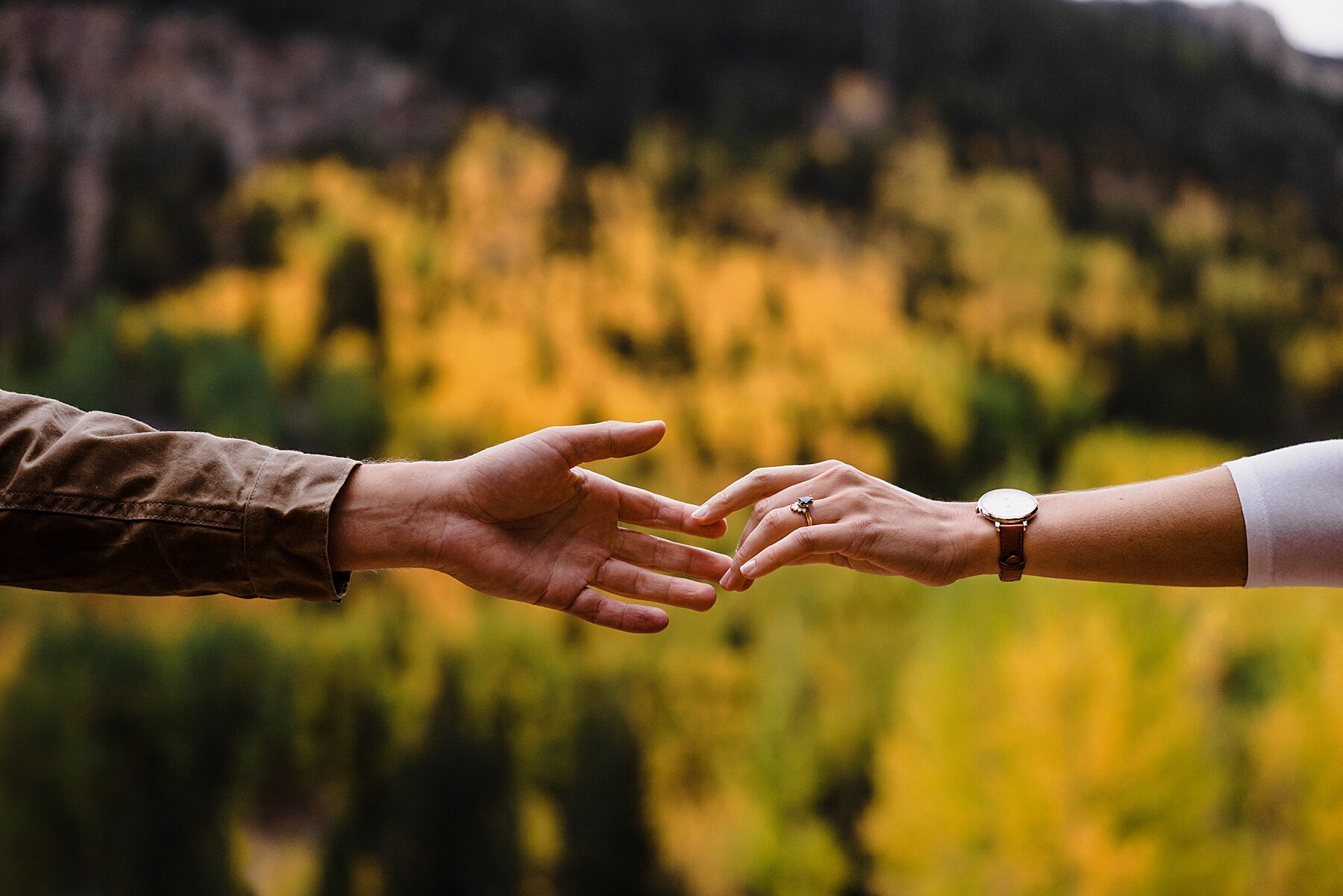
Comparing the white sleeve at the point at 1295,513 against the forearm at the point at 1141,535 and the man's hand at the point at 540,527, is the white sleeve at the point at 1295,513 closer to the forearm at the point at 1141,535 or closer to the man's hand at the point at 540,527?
the forearm at the point at 1141,535

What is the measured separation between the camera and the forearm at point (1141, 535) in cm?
190

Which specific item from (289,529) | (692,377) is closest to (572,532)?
(289,529)

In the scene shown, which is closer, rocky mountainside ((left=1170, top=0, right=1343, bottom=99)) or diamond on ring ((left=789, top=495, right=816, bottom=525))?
diamond on ring ((left=789, top=495, right=816, bottom=525))

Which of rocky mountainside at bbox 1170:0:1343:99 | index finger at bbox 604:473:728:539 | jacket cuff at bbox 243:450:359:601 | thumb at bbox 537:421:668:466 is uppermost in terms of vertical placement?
rocky mountainside at bbox 1170:0:1343:99

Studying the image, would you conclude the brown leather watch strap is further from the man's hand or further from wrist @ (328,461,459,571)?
wrist @ (328,461,459,571)

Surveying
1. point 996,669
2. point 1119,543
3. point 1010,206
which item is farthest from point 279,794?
point 1010,206

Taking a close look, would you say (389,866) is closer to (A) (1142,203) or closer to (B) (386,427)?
(B) (386,427)

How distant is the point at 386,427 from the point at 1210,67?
15268 millimetres

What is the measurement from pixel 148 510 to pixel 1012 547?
1651mm

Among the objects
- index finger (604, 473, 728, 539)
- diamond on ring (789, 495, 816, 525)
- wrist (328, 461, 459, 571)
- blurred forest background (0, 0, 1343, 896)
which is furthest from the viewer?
blurred forest background (0, 0, 1343, 896)

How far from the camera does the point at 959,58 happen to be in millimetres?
17500

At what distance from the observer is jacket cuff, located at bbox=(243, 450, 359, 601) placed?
6.20 ft

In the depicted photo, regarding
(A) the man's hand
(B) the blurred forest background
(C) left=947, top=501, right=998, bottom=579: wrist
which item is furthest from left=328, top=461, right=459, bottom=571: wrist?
(B) the blurred forest background

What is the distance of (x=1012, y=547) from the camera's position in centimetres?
208
